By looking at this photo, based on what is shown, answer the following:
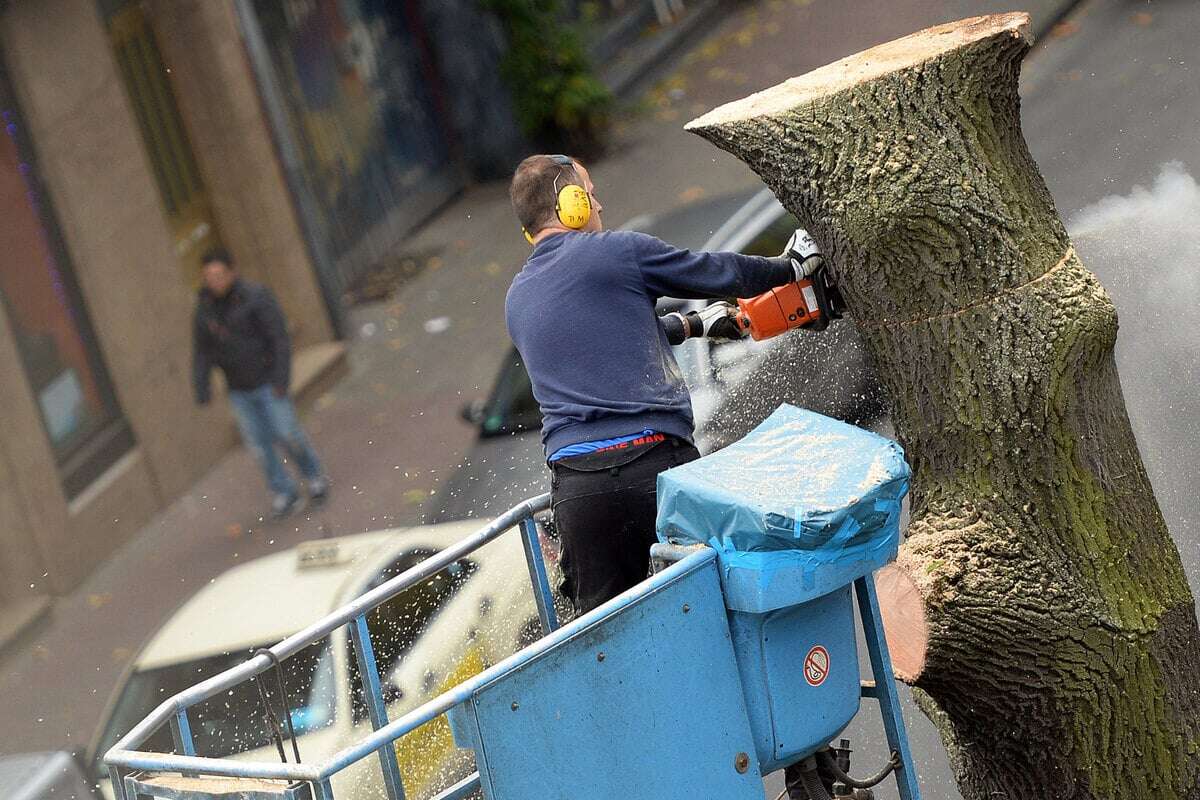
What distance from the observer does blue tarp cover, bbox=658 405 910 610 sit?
10.0 feet

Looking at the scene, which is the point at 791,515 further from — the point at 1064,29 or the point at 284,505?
the point at 1064,29

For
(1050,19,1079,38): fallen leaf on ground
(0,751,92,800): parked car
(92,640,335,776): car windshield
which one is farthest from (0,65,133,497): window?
(1050,19,1079,38): fallen leaf on ground

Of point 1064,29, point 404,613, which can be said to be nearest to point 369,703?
point 404,613

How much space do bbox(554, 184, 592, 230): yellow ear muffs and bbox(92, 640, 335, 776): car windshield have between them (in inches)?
112

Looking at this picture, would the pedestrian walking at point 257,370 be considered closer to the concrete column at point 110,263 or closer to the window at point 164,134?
the concrete column at point 110,263

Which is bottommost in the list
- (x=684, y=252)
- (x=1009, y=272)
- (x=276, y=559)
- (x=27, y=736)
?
(x=27, y=736)

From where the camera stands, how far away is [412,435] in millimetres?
10133

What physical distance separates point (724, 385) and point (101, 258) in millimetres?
5451

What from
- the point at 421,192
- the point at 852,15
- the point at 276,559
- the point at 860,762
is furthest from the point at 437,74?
the point at 860,762

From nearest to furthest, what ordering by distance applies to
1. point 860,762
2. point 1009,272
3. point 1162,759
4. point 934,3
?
point 1009,272 < point 1162,759 < point 860,762 < point 934,3

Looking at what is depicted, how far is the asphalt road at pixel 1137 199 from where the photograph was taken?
574 cm

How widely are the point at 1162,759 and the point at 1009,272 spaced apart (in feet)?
4.53

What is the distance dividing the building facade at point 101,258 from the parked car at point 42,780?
237 centimetres

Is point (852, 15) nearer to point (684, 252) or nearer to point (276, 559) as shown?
point (276, 559)
